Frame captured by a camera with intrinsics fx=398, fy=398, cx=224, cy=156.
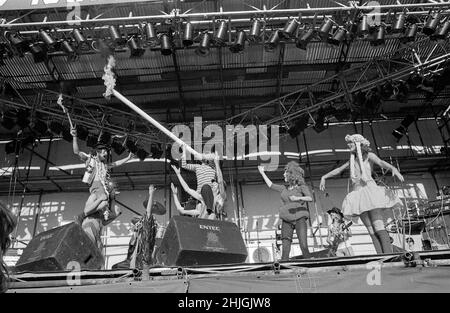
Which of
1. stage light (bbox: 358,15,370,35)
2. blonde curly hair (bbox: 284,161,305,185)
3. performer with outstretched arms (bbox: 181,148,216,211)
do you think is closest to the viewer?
blonde curly hair (bbox: 284,161,305,185)

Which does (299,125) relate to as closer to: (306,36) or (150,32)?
(306,36)

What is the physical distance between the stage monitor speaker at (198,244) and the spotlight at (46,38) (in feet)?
16.8

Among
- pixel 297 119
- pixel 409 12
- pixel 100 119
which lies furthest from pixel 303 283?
pixel 100 119

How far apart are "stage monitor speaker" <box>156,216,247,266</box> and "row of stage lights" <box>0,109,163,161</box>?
6569mm

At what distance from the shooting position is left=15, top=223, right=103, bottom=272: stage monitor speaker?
4.17 meters

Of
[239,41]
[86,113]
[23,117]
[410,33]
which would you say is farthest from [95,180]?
[410,33]

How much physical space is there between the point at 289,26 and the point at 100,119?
572 centimetres

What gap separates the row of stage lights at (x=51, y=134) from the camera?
973cm

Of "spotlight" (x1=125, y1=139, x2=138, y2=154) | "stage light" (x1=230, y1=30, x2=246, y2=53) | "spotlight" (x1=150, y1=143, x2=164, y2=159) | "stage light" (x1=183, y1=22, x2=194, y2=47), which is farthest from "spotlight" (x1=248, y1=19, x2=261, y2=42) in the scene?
"spotlight" (x1=125, y1=139, x2=138, y2=154)

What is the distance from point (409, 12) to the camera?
7.55 m

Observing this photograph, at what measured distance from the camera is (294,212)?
5.55 m

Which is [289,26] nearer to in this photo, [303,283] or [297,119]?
[297,119]

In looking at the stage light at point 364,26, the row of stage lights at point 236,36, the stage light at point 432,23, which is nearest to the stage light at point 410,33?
the row of stage lights at point 236,36

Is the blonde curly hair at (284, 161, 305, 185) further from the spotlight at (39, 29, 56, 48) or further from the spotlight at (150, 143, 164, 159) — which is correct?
the spotlight at (150, 143, 164, 159)
